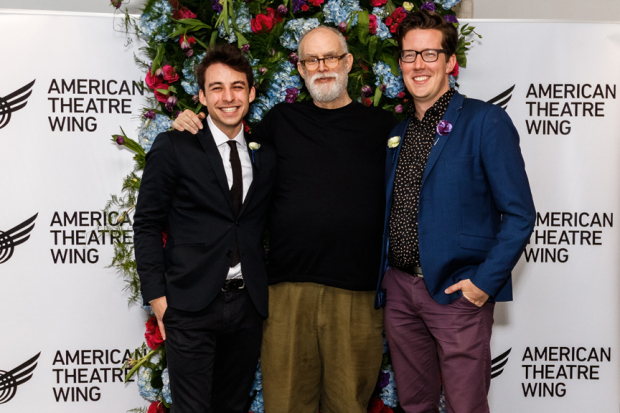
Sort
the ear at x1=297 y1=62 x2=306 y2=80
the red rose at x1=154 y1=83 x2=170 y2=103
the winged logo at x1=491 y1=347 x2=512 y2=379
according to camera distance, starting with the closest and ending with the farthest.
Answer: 1. the ear at x1=297 y1=62 x2=306 y2=80
2. the red rose at x1=154 y1=83 x2=170 y2=103
3. the winged logo at x1=491 y1=347 x2=512 y2=379

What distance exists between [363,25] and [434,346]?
5.68 feet

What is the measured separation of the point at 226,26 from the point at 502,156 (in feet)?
5.28

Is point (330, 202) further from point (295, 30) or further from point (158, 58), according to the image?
point (158, 58)

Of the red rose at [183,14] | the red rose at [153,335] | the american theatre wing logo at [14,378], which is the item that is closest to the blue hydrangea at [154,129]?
the red rose at [183,14]

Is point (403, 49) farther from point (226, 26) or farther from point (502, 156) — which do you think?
point (226, 26)

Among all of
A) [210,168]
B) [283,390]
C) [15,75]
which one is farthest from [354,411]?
[15,75]

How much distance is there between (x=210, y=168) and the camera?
211 centimetres

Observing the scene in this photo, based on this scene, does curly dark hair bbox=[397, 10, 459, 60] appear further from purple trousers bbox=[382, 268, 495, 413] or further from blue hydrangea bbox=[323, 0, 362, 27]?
purple trousers bbox=[382, 268, 495, 413]

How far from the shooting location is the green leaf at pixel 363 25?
102 inches

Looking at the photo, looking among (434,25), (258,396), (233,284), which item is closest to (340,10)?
(434,25)

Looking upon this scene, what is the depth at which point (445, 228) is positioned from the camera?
1908 mm

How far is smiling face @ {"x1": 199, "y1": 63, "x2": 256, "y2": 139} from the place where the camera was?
215cm

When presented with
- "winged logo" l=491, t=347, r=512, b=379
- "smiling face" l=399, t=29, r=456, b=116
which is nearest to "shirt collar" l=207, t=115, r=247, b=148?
"smiling face" l=399, t=29, r=456, b=116

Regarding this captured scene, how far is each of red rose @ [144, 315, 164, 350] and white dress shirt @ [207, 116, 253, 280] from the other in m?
0.83
